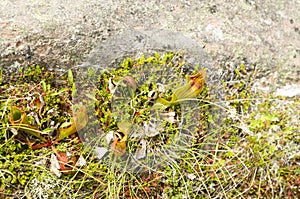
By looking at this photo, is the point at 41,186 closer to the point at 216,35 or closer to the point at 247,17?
the point at 216,35

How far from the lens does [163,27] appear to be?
7.97 feet

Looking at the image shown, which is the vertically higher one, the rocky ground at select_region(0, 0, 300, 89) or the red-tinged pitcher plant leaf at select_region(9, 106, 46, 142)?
the rocky ground at select_region(0, 0, 300, 89)

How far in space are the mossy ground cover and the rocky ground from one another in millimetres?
84

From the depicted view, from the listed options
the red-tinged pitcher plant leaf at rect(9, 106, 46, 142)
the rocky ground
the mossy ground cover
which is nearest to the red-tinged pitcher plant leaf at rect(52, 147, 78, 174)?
the mossy ground cover

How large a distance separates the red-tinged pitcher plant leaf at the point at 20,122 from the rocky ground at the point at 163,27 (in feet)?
0.87

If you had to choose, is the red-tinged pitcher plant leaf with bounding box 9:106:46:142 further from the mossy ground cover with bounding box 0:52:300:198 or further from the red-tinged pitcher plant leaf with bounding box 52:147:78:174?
the red-tinged pitcher plant leaf with bounding box 52:147:78:174

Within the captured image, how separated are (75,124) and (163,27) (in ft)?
2.21

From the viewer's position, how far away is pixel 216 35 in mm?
2469

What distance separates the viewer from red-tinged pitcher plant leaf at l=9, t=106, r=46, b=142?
2.14 meters

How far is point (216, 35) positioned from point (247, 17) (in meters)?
0.21

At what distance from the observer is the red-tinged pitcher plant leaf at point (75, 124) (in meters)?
2.21

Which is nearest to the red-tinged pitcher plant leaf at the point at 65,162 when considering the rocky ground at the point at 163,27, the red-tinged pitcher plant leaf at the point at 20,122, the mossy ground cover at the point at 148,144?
the mossy ground cover at the point at 148,144

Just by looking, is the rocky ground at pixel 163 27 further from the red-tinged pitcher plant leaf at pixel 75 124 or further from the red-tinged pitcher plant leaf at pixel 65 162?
the red-tinged pitcher plant leaf at pixel 65 162

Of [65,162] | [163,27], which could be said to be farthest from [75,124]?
[163,27]
